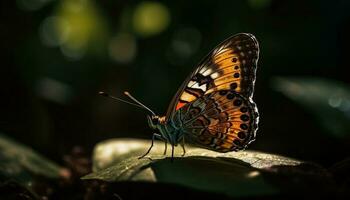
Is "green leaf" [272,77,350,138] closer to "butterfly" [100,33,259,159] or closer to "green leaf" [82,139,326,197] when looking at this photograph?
"butterfly" [100,33,259,159]

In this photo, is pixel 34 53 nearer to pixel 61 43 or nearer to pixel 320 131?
pixel 61 43

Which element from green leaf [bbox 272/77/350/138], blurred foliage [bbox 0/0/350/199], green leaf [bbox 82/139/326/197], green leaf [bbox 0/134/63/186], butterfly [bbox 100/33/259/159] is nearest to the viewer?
green leaf [bbox 82/139/326/197]

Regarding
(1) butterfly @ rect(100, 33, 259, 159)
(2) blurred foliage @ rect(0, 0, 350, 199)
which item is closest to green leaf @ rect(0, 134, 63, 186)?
(1) butterfly @ rect(100, 33, 259, 159)

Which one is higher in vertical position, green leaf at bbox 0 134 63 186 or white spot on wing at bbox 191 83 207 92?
white spot on wing at bbox 191 83 207 92

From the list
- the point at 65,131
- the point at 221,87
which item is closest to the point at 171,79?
the point at 65,131

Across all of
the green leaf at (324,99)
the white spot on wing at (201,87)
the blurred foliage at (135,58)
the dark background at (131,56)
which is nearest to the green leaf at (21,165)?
the white spot on wing at (201,87)

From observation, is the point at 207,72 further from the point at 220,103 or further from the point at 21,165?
the point at 21,165

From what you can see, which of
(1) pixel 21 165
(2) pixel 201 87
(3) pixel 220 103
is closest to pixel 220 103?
(3) pixel 220 103
